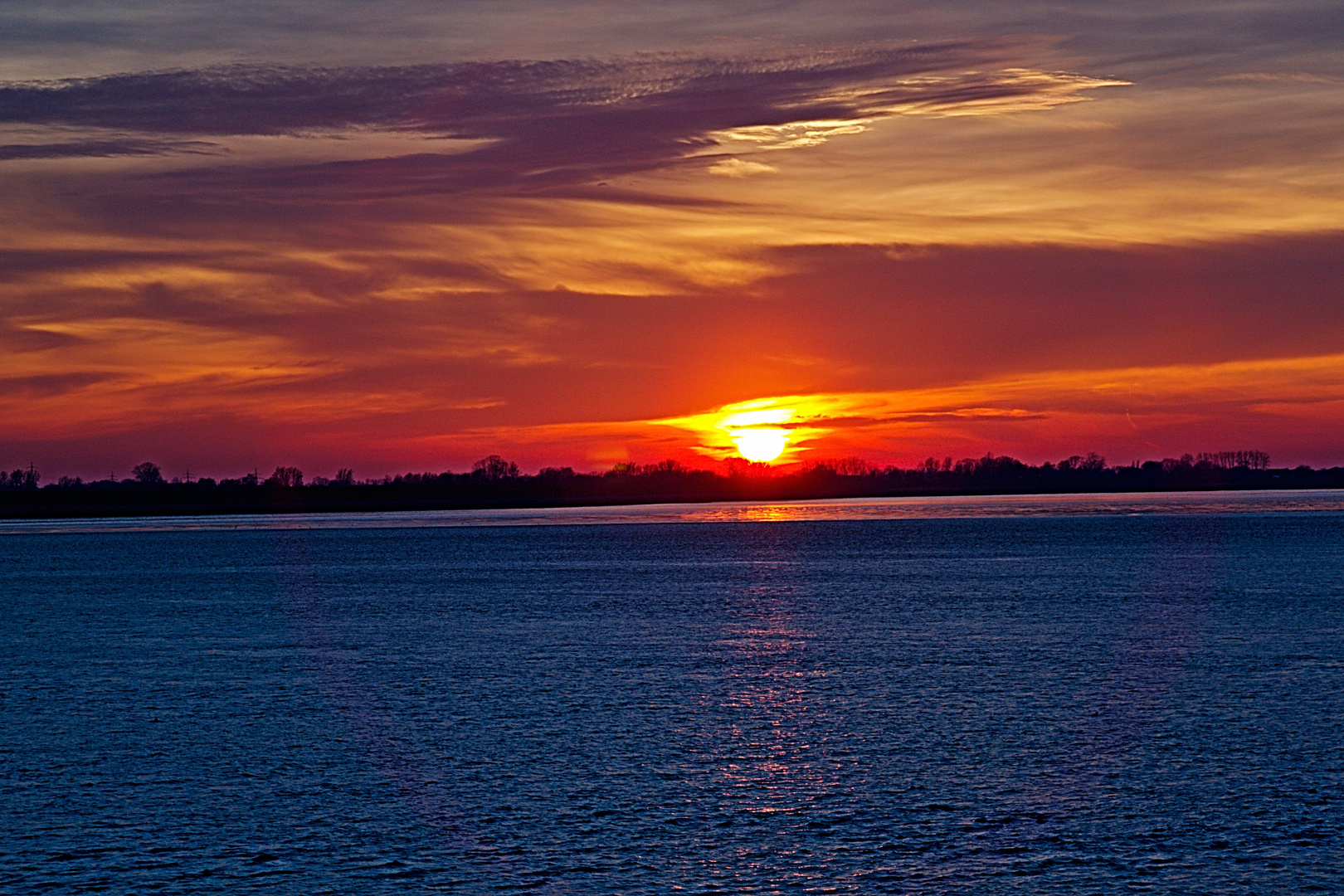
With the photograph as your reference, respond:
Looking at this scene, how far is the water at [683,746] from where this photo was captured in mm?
17641

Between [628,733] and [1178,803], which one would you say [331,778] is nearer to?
[628,733]

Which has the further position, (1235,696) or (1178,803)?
(1235,696)

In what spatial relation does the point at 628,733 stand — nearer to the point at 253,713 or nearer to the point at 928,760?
the point at 928,760

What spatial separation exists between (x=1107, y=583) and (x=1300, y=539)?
214 ft

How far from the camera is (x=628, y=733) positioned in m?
26.4

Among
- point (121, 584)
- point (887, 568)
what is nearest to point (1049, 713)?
point (887, 568)

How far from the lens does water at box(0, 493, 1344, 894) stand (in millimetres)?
17641

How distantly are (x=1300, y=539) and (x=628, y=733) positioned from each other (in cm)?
11443

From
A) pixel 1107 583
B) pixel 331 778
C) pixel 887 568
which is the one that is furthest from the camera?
pixel 887 568

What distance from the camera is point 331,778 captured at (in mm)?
23109

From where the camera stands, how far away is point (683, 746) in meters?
25.0

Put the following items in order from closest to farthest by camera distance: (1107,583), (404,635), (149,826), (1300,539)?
1. (149,826)
2. (404,635)
3. (1107,583)
4. (1300,539)

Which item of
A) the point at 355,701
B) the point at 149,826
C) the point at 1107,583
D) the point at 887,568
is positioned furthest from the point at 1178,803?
the point at 887,568

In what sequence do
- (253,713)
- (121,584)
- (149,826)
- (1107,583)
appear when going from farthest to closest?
1. (121,584)
2. (1107,583)
3. (253,713)
4. (149,826)
